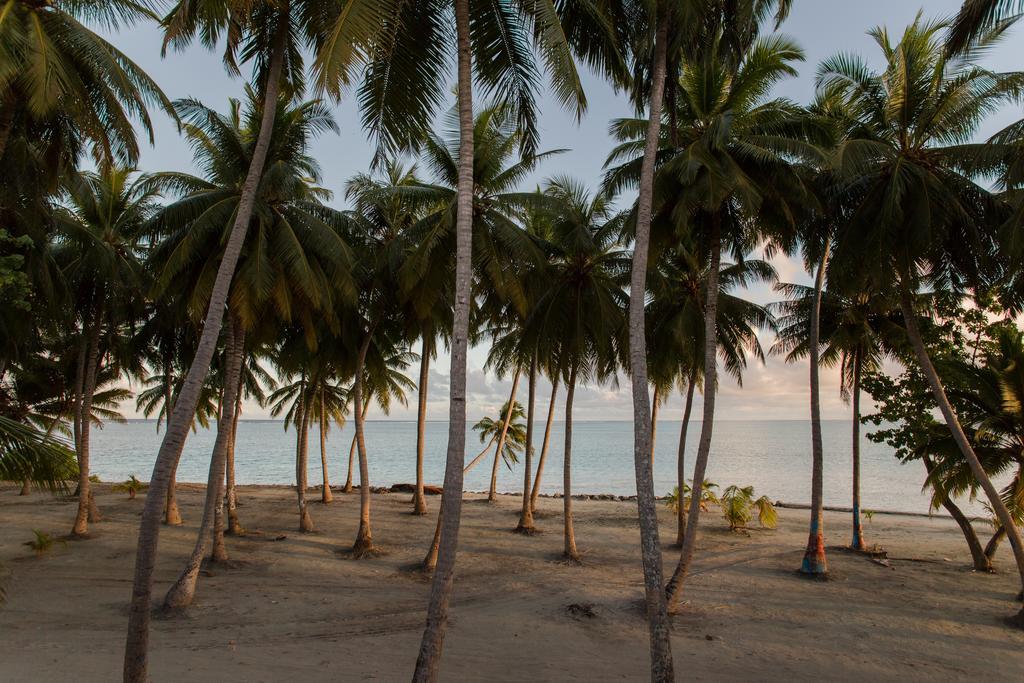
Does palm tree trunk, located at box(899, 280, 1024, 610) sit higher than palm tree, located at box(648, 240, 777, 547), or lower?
lower

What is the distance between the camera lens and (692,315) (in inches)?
677

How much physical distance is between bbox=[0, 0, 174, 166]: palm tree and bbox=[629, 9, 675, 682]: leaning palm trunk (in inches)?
293

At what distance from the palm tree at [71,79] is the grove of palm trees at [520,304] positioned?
0.06m

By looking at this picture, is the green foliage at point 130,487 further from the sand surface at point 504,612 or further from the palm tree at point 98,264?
the palm tree at point 98,264

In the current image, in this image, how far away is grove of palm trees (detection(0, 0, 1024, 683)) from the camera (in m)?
A: 7.97

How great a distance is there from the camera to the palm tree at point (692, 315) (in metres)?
17.1

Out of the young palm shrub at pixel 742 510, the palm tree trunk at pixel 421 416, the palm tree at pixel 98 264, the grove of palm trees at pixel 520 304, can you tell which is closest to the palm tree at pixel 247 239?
the grove of palm trees at pixel 520 304

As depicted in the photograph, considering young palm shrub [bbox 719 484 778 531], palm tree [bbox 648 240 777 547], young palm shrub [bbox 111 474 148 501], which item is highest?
palm tree [bbox 648 240 777 547]

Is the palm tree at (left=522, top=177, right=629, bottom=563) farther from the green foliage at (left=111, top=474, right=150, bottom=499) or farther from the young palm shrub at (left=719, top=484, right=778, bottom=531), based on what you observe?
the green foliage at (left=111, top=474, right=150, bottom=499)

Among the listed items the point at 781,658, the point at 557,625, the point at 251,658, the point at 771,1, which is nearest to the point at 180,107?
the point at 251,658

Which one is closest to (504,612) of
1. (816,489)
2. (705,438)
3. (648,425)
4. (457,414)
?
(705,438)

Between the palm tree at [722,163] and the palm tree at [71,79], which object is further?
the palm tree at [722,163]

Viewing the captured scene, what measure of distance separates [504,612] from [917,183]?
1159 centimetres

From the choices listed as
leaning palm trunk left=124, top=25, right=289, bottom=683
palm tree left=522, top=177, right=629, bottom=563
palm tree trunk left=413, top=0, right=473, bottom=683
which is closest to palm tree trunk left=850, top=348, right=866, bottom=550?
palm tree left=522, top=177, right=629, bottom=563
